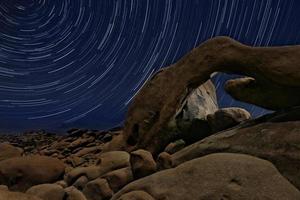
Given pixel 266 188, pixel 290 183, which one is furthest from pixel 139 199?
pixel 290 183

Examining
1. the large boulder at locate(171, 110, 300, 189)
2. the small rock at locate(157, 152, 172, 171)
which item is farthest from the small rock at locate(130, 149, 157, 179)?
the large boulder at locate(171, 110, 300, 189)

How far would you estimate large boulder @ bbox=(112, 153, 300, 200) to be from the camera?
26.5 feet

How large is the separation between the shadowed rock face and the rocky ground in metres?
0.04

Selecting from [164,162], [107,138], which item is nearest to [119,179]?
[164,162]

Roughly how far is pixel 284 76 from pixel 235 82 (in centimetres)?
247

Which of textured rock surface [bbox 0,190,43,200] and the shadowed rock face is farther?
the shadowed rock face

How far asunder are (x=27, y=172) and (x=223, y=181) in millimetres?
9351

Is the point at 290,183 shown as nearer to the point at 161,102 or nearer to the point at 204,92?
the point at 161,102

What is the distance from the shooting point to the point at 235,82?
1311cm

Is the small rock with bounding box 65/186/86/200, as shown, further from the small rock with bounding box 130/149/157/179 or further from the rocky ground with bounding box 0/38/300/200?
the small rock with bounding box 130/149/157/179

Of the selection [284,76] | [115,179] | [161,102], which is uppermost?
[284,76]

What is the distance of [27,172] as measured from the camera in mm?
15016

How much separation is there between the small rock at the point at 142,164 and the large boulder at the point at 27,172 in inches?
202

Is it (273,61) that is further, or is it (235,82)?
(235,82)
